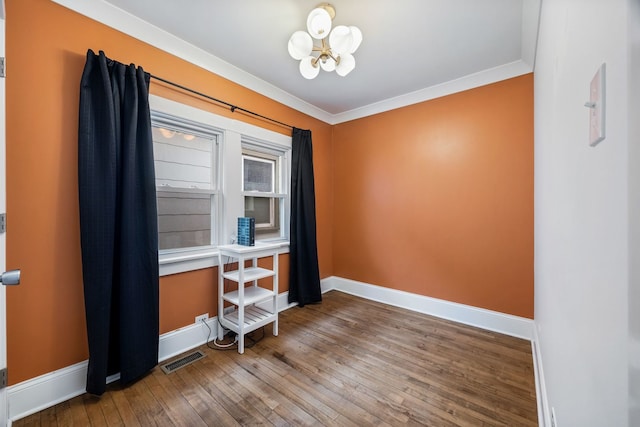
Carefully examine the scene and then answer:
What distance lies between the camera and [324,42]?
179cm

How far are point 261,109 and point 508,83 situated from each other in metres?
2.57

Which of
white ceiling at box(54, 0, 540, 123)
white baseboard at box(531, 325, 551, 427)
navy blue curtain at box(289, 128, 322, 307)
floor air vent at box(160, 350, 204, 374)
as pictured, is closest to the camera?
white baseboard at box(531, 325, 551, 427)

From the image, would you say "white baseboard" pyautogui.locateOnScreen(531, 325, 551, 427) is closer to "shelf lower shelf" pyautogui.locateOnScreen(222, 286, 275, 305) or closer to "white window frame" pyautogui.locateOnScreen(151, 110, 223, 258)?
"shelf lower shelf" pyautogui.locateOnScreen(222, 286, 275, 305)

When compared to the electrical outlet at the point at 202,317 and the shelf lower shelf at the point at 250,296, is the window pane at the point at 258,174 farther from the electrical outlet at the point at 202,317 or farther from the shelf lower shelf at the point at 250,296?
the electrical outlet at the point at 202,317

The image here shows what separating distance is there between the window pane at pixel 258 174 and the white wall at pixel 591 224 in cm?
262

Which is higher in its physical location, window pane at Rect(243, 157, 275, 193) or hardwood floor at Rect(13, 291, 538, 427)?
window pane at Rect(243, 157, 275, 193)

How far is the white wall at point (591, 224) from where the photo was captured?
1.54ft

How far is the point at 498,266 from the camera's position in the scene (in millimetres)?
2564

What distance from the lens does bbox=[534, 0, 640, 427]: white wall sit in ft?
1.54

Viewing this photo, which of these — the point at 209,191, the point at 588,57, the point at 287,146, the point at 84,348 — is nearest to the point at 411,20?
the point at 588,57

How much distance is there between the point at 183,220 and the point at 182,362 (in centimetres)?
120

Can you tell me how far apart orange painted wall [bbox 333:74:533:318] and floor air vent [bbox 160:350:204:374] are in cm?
219

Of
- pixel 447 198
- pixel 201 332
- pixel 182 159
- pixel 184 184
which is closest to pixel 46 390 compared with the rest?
pixel 201 332

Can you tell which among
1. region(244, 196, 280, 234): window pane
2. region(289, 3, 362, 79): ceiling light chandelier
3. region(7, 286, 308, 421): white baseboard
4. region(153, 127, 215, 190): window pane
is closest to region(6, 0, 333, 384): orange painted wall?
region(7, 286, 308, 421): white baseboard
